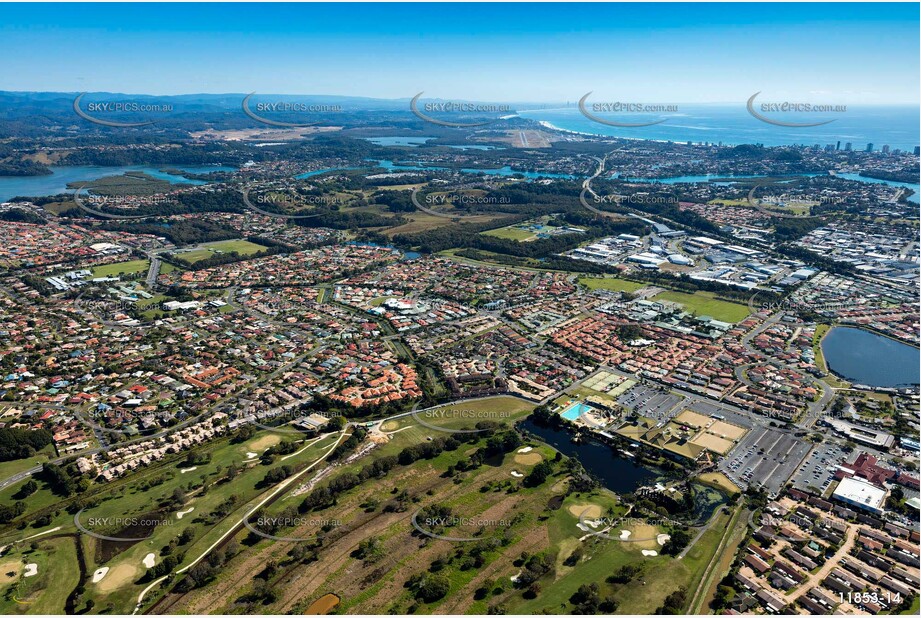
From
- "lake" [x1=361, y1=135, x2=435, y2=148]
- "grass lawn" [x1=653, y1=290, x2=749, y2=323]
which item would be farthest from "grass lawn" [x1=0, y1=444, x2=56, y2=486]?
"lake" [x1=361, y1=135, x2=435, y2=148]

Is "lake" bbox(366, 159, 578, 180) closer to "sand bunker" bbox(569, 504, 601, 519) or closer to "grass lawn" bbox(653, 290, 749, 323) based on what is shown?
"grass lawn" bbox(653, 290, 749, 323)

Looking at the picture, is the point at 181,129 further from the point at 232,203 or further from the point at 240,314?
the point at 240,314

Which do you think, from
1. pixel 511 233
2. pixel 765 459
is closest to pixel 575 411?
pixel 765 459

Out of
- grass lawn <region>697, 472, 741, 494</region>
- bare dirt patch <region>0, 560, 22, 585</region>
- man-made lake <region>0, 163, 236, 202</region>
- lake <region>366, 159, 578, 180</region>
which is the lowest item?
bare dirt patch <region>0, 560, 22, 585</region>

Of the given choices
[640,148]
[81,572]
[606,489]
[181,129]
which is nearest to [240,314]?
[81,572]

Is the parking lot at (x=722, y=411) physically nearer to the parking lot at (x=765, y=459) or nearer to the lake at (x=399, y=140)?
the parking lot at (x=765, y=459)

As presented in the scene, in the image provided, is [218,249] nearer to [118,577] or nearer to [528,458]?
[118,577]
